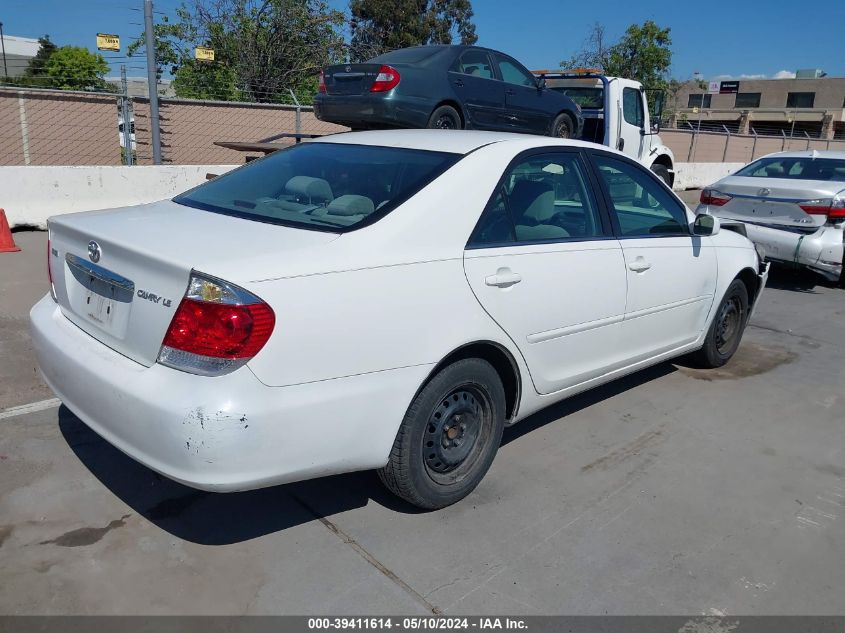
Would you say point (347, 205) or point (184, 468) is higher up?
point (347, 205)

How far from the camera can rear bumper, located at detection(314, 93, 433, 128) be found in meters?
8.07

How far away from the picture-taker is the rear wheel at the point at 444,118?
8.41 meters

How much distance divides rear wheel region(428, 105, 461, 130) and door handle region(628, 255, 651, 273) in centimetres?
463

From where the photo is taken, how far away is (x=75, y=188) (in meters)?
9.47

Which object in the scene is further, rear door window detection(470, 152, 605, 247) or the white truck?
the white truck

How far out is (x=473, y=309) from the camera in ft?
10.4

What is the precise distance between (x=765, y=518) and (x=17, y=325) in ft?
17.2

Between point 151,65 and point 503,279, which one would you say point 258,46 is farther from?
point 503,279

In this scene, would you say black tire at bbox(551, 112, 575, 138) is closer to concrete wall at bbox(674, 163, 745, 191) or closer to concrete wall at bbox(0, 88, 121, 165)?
concrete wall at bbox(0, 88, 121, 165)

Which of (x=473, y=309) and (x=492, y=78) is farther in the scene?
(x=492, y=78)

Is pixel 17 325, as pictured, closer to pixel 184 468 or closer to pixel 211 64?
pixel 184 468

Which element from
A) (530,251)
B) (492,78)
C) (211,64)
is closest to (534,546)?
(530,251)

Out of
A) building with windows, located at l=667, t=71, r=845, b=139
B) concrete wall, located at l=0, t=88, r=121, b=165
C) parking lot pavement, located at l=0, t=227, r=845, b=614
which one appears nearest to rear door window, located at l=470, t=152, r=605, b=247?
parking lot pavement, located at l=0, t=227, r=845, b=614

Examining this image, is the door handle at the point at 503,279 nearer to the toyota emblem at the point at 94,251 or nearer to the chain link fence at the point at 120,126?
the toyota emblem at the point at 94,251
